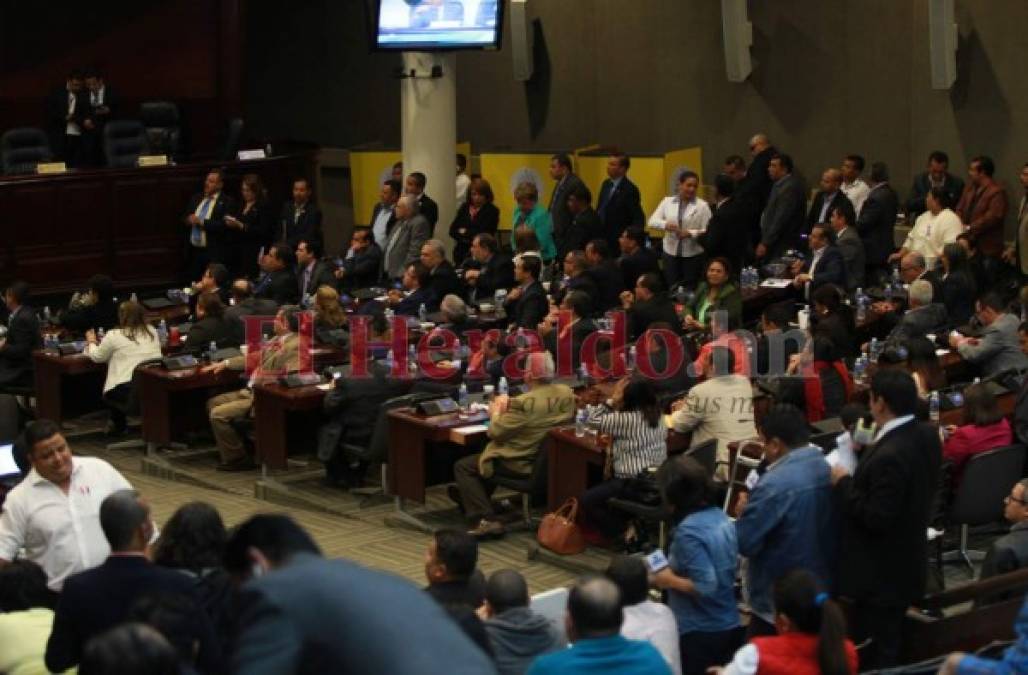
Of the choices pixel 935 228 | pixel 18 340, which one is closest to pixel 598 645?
pixel 18 340

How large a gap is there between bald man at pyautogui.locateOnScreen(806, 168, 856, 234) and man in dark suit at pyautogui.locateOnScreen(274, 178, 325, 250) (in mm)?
4406

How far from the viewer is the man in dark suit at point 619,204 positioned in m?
15.5

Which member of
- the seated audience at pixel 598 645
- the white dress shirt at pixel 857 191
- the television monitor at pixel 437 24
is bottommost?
the seated audience at pixel 598 645

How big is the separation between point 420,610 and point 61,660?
217cm

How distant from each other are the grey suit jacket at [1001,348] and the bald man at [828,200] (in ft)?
10.7

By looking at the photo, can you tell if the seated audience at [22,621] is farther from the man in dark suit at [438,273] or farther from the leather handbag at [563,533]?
the man in dark suit at [438,273]

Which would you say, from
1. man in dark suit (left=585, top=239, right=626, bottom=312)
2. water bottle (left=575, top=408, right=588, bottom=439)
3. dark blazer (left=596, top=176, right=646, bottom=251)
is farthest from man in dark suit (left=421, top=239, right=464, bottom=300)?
water bottle (left=575, top=408, right=588, bottom=439)

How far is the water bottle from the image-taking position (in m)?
9.21

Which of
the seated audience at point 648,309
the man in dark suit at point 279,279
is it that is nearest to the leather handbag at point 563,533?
the seated audience at point 648,309

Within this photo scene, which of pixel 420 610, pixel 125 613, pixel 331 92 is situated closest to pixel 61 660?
pixel 125 613

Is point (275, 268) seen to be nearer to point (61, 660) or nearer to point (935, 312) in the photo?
point (935, 312)

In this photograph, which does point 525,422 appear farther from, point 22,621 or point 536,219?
point 536,219

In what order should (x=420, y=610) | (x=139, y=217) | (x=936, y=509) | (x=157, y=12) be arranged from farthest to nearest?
(x=157, y=12), (x=139, y=217), (x=936, y=509), (x=420, y=610)

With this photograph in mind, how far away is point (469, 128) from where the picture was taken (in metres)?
20.8
